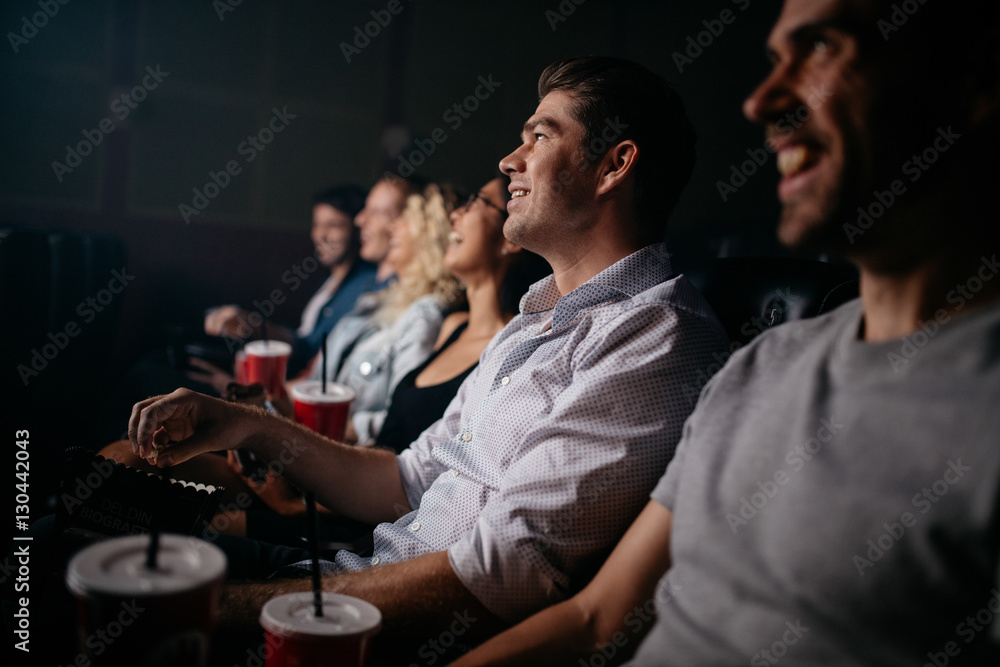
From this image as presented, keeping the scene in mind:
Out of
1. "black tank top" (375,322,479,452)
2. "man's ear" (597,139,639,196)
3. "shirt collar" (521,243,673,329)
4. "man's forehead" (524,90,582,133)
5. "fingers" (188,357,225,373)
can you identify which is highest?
"man's forehead" (524,90,582,133)

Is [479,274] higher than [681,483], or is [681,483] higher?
[479,274]

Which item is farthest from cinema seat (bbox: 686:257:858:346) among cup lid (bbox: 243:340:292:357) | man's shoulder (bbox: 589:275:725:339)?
cup lid (bbox: 243:340:292:357)

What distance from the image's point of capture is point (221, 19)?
186 inches

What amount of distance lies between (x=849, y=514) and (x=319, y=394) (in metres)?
1.46

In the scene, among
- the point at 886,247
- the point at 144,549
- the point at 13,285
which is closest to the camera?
the point at 144,549

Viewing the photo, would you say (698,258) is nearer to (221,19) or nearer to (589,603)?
(221,19)

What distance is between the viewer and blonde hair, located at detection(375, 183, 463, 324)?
2781 mm

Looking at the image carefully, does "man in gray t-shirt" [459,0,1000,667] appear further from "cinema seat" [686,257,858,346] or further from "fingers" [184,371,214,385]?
"fingers" [184,371,214,385]

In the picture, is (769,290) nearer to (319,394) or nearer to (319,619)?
(319,619)

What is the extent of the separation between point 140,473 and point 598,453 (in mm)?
676

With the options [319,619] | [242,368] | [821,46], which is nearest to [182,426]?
[319,619]

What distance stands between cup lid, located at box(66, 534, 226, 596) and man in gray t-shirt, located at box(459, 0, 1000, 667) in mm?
483

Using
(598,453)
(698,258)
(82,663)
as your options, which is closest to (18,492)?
(82,663)

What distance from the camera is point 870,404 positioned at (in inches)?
28.4
